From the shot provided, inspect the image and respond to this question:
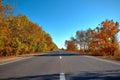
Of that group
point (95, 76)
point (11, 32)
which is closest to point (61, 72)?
point (95, 76)

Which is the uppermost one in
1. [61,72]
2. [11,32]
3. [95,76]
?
[11,32]

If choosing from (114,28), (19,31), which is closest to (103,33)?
(114,28)

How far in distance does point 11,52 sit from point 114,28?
24.3 meters

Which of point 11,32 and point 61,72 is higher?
point 11,32

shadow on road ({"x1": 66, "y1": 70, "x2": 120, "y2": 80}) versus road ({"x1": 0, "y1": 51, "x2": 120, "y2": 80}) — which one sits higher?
road ({"x1": 0, "y1": 51, "x2": 120, "y2": 80})

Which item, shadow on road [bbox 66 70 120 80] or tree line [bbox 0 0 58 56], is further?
tree line [bbox 0 0 58 56]

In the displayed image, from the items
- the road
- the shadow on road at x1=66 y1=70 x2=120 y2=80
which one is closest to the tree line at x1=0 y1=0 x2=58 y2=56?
the road

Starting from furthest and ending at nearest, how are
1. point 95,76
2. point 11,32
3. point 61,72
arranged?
point 11,32, point 61,72, point 95,76

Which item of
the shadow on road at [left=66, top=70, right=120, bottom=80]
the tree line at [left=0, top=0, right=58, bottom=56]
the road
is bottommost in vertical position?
the shadow on road at [left=66, top=70, right=120, bottom=80]

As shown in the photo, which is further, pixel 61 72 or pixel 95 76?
pixel 61 72

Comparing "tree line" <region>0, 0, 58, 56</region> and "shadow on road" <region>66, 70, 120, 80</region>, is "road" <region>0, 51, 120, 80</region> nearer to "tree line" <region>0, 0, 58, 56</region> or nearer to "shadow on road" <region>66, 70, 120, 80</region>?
"shadow on road" <region>66, 70, 120, 80</region>

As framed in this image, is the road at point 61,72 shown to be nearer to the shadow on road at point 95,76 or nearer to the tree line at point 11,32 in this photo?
the shadow on road at point 95,76

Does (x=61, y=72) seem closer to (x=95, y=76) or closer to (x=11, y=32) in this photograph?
(x=95, y=76)

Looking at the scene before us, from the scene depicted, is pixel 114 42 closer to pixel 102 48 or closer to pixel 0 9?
pixel 102 48
